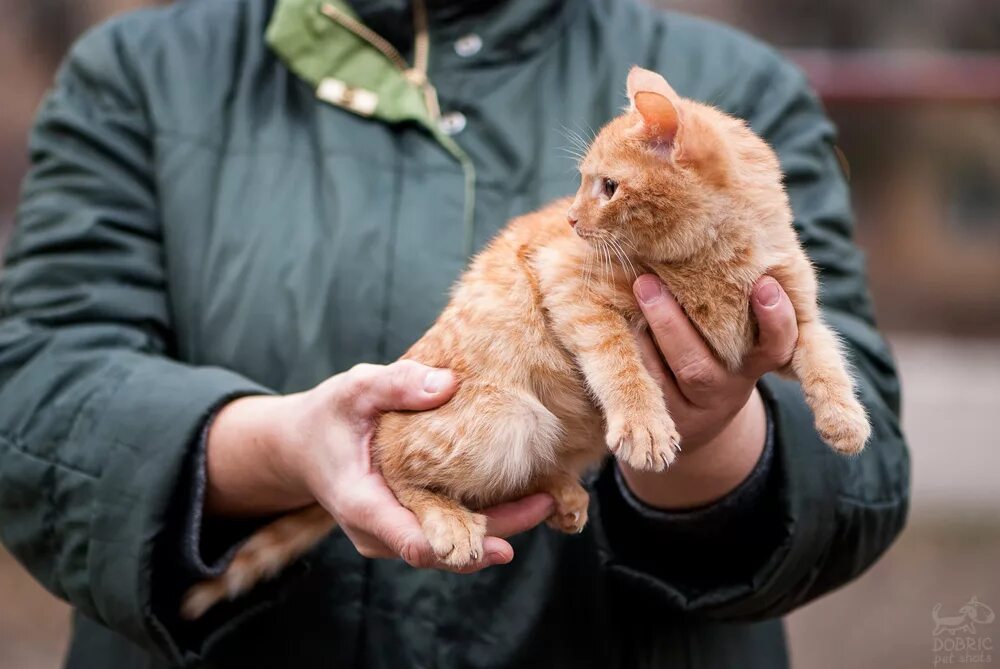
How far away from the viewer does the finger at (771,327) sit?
1.56m

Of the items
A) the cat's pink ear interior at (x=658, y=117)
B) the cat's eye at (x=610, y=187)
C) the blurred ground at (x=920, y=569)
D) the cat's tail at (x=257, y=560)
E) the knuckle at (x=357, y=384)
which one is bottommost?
the blurred ground at (x=920, y=569)

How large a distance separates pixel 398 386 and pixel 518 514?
0.93ft

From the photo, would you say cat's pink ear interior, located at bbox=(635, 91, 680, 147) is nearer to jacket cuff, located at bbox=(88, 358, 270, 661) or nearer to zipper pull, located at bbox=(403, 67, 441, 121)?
zipper pull, located at bbox=(403, 67, 441, 121)

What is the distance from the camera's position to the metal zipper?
2100mm

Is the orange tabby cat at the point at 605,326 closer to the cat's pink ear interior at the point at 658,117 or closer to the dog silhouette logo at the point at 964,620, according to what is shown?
the cat's pink ear interior at the point at 658,117

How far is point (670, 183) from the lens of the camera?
161 cm

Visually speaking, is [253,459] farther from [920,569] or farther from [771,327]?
[920,569]

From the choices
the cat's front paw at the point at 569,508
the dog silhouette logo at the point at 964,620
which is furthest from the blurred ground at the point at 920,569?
the cat's front paw at the point at 569,508

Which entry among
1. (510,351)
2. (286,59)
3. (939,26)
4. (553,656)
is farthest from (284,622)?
(939,26)

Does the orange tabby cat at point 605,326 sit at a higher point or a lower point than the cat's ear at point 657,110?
lower

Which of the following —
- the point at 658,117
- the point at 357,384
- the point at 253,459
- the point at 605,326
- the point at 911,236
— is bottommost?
the point at 911,236

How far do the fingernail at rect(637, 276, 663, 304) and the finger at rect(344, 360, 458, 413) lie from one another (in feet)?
1.05

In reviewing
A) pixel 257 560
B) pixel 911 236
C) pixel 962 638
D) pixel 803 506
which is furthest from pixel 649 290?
pixel 911 236

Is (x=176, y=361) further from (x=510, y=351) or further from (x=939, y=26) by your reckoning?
(x=939, y=26)
